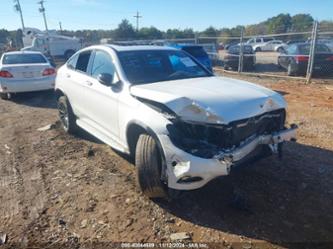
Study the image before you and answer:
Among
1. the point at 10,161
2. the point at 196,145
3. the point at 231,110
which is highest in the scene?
the point at 231,110

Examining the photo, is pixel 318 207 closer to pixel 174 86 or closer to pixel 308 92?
pixel 174 86

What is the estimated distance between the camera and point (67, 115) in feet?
19.9

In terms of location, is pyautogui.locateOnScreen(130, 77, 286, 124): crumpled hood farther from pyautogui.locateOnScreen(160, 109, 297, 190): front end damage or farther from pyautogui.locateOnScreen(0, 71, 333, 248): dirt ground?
pyautogui.locateOnScreen(0, 71, 333, 248): dirt ground

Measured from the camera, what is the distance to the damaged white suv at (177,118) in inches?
126

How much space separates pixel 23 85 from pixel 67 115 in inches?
164

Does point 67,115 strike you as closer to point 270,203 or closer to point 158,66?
point 158,66

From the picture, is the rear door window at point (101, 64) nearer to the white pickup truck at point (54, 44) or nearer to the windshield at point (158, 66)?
the windshield at point (158, 66)

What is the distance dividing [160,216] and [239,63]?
1313cm

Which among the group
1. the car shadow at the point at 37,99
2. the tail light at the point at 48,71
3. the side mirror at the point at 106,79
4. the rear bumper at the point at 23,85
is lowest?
the car shadow at the point at 37,99

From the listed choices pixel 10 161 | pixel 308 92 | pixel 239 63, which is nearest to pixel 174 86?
pixel 10 161

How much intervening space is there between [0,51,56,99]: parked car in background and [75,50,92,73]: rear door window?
4.29 metres

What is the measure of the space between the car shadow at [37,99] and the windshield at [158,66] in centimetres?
507

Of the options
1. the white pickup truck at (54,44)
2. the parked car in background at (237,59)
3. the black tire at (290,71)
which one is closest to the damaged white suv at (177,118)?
the black tire at (290,71)

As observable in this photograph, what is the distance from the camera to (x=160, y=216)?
3479 millimetres
